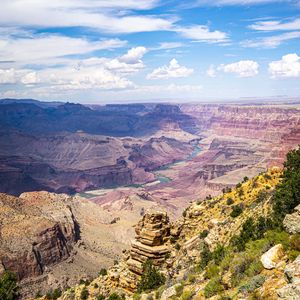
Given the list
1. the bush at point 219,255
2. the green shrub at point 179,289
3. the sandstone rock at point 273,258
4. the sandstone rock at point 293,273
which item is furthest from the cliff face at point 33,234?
the sandstone rock at point 293,273

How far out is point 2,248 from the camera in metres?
68.6

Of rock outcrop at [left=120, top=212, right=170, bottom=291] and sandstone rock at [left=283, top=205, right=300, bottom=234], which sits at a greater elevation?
sandstone rock at [left=283, top=205, right=300, bottom=234]

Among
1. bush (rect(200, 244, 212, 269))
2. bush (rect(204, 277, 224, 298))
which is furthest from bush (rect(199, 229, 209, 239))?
bush (rect(204, 277, 224, 298))

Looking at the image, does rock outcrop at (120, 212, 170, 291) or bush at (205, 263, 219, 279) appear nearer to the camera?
bush at (205, 263, 219, 279)

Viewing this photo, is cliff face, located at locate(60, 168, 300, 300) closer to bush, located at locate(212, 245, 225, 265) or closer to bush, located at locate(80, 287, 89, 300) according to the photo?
bush, located at locate(212, 245, 225, 265)

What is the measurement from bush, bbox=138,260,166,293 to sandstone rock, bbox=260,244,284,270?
42.2 feet

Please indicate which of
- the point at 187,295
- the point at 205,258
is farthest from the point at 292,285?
the point at 205,258

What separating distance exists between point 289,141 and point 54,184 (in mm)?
113234

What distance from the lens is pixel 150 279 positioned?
87.4ft

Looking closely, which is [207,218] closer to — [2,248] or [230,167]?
[2,248]

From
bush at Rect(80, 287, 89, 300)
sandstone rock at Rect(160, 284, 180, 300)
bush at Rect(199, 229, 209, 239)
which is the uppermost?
sandstone rock at Rect(160, 284, 180, 300)

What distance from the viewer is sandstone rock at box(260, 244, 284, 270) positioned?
47.1 feet

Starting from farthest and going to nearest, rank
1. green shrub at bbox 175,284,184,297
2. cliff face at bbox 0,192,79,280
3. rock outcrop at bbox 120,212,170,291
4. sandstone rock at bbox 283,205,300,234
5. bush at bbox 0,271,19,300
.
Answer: cliff face at bbox 0,192,79,280, bush at bbox 0,271,19,300, rock outcrop at bbox 120,212,170,291, green shrub at bbox 175,284,184,297, sandstone rock at bbox 283,205,300,234

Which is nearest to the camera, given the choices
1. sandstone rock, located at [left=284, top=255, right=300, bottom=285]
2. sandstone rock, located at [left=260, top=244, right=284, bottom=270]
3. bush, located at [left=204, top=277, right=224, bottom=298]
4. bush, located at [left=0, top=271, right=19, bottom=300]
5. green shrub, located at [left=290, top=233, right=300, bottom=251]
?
sandstone rock, located at [left=284, top=255, right=300, bottom=285]
